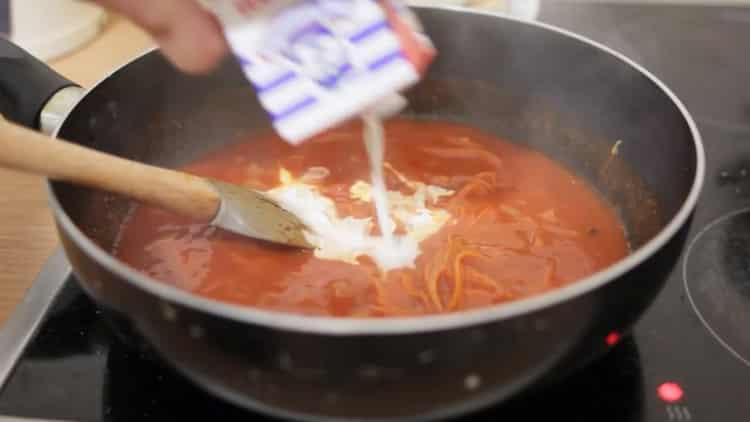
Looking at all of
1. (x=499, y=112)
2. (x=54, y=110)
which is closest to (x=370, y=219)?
(x=499, y=112)

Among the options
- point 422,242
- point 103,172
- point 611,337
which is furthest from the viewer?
point 422,242

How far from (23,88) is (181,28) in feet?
0.83

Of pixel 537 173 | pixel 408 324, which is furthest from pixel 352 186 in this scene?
pixel 408 324

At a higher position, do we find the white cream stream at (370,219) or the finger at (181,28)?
the finger at (181,28)

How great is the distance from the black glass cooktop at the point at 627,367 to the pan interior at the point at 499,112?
0.10 m

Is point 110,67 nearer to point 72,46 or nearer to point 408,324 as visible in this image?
point 72,46

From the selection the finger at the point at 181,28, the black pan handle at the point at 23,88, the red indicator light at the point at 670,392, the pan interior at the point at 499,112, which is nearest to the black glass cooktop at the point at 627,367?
the red indicator light at the point at 670,392

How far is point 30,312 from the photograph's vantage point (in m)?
0.94

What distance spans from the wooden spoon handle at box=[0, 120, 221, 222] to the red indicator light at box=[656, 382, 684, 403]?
22.0 inches

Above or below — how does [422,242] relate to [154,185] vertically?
below

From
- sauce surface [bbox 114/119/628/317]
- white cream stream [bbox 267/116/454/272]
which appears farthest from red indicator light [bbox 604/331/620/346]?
white cream stream [bbox 267/116/454/272]

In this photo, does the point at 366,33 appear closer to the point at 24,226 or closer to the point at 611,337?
the point at 611,337

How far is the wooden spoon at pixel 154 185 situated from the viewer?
0.79 m

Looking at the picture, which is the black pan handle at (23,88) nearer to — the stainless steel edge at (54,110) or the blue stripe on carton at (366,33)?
the stainless steel edge at (54,110)
